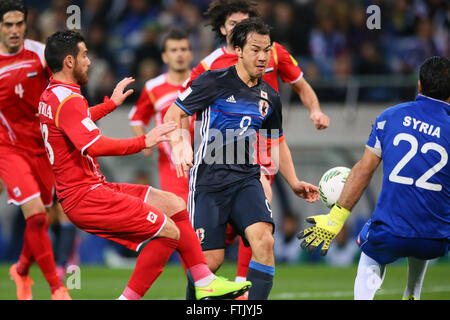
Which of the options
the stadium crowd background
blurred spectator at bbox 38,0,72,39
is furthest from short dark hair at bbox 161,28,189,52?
blurred spectator at bbox 38,0,72,39

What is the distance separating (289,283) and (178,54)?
3784 millimetres

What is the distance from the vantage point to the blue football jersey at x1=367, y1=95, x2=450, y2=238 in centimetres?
504

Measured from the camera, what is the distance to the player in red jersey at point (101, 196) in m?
5.35

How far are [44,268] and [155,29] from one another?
30.1 feet

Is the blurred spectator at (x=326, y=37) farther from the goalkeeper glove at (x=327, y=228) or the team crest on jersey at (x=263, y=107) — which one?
the goalkeeper glove at (x=327, y=228)

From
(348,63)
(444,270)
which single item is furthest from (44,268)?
(348,63)

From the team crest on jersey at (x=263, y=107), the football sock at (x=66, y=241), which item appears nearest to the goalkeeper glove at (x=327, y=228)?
the team crest on jersey at (x=263, y=107)

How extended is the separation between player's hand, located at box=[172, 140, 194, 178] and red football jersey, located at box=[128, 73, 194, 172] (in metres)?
2.76

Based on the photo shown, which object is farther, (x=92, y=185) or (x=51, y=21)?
(x=51, y=21)

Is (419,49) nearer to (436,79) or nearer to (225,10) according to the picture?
(225,10)

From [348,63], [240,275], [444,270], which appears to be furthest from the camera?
[348,63]
